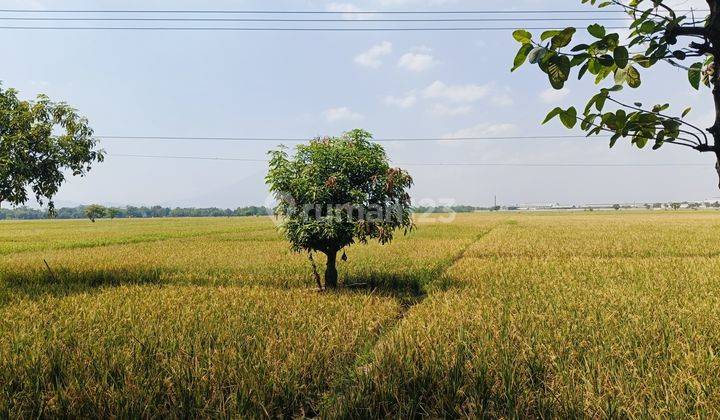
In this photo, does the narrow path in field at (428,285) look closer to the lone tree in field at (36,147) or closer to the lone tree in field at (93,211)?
the lone tree in field at (36,147)

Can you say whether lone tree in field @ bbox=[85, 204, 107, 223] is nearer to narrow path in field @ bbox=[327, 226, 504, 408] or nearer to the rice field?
narrow path in field @ bbox=[327, 226, 504, 408]

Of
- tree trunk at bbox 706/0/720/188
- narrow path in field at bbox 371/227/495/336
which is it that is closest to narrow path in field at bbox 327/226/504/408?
narrow path in field at bbox 371/227/495/336

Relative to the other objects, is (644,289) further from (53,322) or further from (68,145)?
(68,145)

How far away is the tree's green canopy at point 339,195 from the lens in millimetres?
9023

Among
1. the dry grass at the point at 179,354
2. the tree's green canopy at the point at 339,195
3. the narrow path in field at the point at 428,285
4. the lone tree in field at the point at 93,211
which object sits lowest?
the narrow path in field at the point at 428,285

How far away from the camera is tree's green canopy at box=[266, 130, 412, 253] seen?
9.02m

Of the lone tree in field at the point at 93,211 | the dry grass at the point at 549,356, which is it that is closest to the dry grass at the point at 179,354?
the dry grass at the point at 549,356

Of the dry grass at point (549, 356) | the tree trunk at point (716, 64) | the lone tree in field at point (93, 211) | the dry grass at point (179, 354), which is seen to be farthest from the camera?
the lone tree in field at point (93, 211)

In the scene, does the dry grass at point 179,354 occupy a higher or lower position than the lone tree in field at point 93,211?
lower

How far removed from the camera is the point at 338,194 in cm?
926

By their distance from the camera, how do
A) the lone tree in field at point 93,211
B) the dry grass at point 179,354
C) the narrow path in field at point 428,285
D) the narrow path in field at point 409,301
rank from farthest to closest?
1. the lone tree in field at point 93,211
2. the narrow path in field at point 428,285
3. the narrow path in field at point 409,301
4. the dry grass at point 179,354

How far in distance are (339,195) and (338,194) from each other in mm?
32

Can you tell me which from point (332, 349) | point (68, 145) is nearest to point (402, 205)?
point (332, 349)

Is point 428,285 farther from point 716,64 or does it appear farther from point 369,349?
point 716,64
